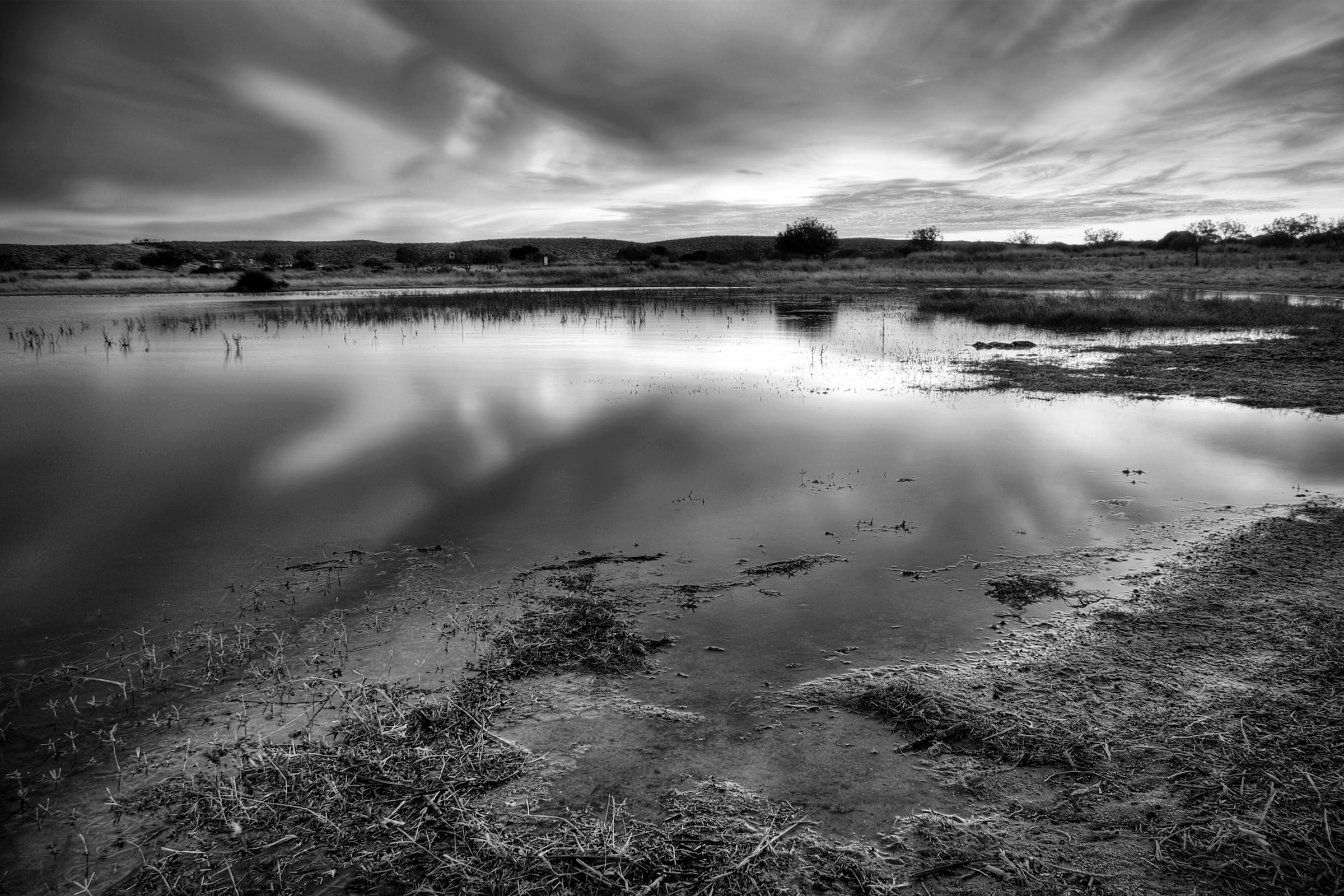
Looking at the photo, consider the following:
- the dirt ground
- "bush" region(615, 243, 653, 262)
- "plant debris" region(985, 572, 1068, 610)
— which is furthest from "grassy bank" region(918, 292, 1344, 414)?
"bush" region(615, 243, 653, 262)

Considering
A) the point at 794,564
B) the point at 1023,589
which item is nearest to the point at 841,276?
the point at 794,564

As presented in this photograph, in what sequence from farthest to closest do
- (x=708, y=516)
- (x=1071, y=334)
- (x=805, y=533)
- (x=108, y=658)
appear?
(x=1071, y=334), (x=708, y=516), (x=805, y=533), (x=108, y=658)

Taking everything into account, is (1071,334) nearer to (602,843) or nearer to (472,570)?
(472,570)

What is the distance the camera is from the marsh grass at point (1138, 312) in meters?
25.7

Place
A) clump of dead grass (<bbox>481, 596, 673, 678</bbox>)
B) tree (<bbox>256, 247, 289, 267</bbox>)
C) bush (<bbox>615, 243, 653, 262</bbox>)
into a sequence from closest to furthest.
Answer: clump of dead grass (<bbox>481, 596, 673, 678</bbox>) < tree (<bbox>256, 247, 289, 267</bbox>) < bush (<bbox>615, 243, 653, 262</bbox>)

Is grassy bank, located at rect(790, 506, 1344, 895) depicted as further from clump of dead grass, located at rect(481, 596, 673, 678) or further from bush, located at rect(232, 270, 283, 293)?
bush, located at rect(232, 270, 283, 293)

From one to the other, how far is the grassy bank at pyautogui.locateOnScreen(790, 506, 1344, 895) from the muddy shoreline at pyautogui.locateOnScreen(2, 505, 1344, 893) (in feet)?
0.04

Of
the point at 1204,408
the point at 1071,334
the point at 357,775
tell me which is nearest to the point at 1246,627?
the point at 357,775

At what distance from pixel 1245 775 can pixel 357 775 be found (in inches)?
174

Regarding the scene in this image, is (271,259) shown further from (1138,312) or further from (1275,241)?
(1275,241)

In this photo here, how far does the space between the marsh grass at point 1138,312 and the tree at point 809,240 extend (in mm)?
57467

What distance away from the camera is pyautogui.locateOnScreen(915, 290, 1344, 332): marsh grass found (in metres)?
25.7

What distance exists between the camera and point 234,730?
402 centimetres

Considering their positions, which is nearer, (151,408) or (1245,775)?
(1245,775)
